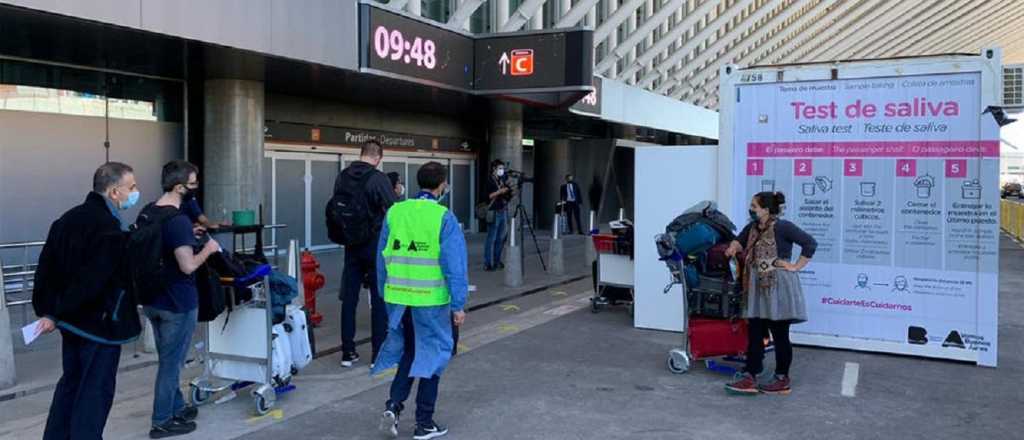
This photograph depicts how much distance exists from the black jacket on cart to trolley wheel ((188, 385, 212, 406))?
5.10 ft

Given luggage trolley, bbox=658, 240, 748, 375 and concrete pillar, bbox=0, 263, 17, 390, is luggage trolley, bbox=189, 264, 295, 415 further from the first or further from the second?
luggage trolley, bbox=658, 240, 748, 375

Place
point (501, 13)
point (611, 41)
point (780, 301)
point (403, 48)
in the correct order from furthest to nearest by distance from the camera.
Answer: point (611, 41) → point (501, 13) → point (403, 48) → point (780, 301)

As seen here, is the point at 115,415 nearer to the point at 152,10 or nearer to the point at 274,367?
the point at 274,367

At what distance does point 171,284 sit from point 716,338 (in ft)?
13.9

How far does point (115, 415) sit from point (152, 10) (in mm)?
4351

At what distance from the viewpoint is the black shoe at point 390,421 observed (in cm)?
512

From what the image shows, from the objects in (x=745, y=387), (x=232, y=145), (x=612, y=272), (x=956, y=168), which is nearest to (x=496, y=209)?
(x=612, y=272)

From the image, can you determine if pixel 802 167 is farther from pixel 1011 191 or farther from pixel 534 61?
pixel 1011 191

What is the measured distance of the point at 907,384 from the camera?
264 inches

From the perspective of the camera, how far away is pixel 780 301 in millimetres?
6234

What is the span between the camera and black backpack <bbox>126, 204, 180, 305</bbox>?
450 cm

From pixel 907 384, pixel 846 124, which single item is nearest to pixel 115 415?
pixel 907 384

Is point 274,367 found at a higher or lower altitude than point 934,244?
lower

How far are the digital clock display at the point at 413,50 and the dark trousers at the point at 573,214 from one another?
9.14 m
